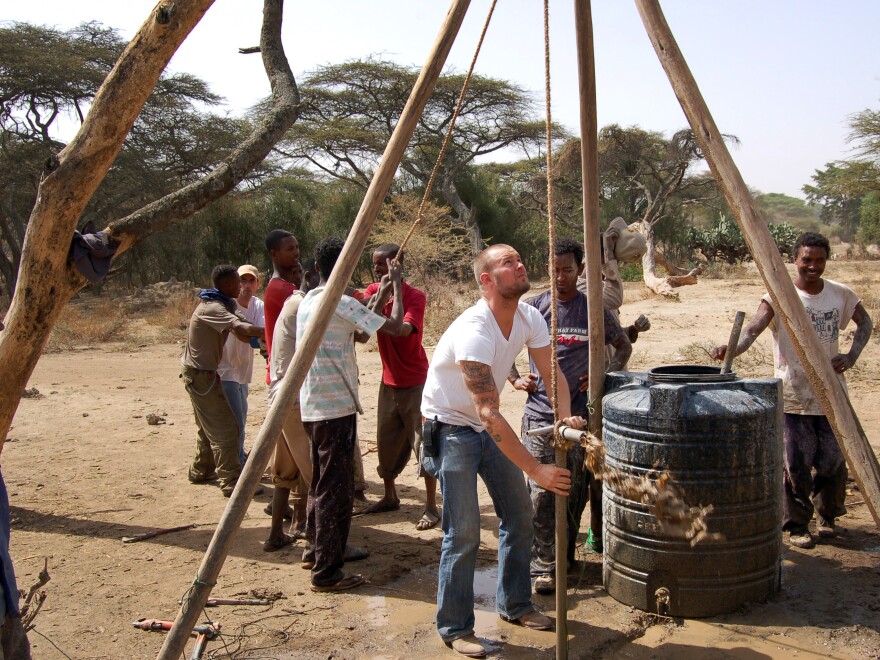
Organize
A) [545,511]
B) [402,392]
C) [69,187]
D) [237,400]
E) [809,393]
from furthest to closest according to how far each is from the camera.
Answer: [237,400] → [402,392] → [809,393] → [545,511] → [69,187]

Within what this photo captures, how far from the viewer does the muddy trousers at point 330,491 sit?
4098 millimetres

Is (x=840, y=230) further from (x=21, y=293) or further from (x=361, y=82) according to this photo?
(x=21, y=293)

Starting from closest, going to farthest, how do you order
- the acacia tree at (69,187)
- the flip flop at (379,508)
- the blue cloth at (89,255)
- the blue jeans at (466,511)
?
1. the acacia tree at (69,187)
2. the blue cloth at (89,255)
3. the blue jeans at (466,511)
4. the flip flop at (379,508)

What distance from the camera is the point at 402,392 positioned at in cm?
523

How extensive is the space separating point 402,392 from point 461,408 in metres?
1.80

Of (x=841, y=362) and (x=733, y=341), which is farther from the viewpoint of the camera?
(x=841, y=362)

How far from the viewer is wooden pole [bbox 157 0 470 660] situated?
288 cm

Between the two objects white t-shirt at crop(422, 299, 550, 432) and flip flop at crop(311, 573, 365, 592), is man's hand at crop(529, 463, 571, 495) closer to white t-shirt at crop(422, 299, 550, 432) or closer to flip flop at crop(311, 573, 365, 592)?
white t-shirt at crop(422, 299, 550, 432)

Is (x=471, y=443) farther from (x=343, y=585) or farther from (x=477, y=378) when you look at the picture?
(x=343, y=585)

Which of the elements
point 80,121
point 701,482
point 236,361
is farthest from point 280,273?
point 80,121

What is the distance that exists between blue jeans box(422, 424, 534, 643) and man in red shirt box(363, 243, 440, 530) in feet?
4.94

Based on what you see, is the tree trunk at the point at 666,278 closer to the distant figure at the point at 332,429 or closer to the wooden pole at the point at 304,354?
the distant figure at the point at 332,429

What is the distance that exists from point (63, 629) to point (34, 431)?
4.90 metres

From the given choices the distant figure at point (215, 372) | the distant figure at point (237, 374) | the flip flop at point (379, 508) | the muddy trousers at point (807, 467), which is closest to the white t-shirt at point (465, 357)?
the muddy trousers at point (807, 467)
